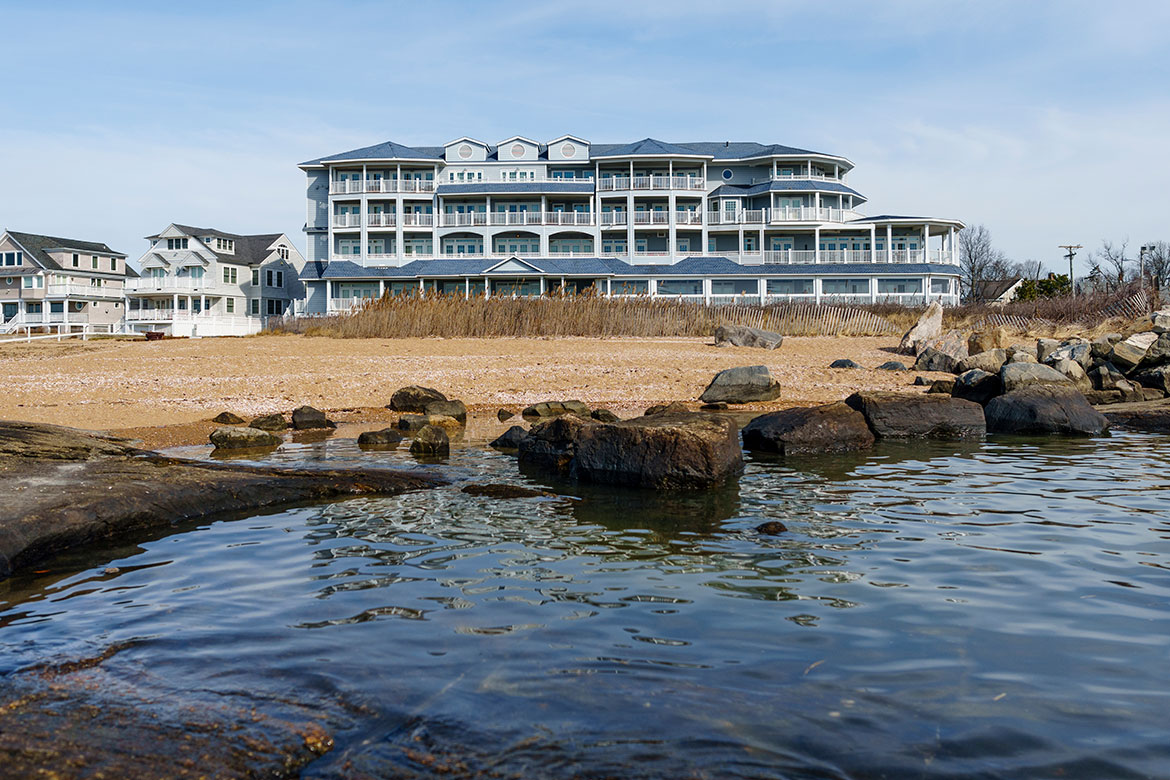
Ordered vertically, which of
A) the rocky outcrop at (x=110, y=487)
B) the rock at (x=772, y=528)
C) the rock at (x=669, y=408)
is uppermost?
the rock at (x=669, y=408)

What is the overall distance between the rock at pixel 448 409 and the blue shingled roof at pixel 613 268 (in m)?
41.9

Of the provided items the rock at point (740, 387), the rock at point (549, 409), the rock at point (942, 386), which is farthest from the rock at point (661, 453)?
the rock at point (942, 386)

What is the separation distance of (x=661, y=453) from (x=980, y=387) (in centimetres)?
1084

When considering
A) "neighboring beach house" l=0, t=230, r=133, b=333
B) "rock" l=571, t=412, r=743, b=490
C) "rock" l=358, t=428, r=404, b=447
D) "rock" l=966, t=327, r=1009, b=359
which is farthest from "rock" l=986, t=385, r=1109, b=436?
"neighboring beach house" l=0, t=230, r=133, b=333

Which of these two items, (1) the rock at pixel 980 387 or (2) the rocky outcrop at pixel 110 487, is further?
(1) the rock at pixel 980 387

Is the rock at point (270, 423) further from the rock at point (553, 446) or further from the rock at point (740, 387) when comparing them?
the rock at point (740, 387)

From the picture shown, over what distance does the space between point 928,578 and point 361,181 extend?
209 feet

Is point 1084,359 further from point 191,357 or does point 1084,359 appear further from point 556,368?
point 191,357

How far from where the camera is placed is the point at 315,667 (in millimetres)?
4746

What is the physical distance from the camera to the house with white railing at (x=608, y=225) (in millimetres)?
62125

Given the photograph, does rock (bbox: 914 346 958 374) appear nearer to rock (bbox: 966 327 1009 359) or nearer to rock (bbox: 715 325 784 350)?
rock (bbox: 966 327 1009 359)

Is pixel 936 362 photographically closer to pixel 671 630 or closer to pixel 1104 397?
pixel 1104 397

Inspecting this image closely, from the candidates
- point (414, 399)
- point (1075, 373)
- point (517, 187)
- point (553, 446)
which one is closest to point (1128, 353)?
point (1075, 373)

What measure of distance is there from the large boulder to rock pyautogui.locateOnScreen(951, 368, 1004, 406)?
959 centimetres
